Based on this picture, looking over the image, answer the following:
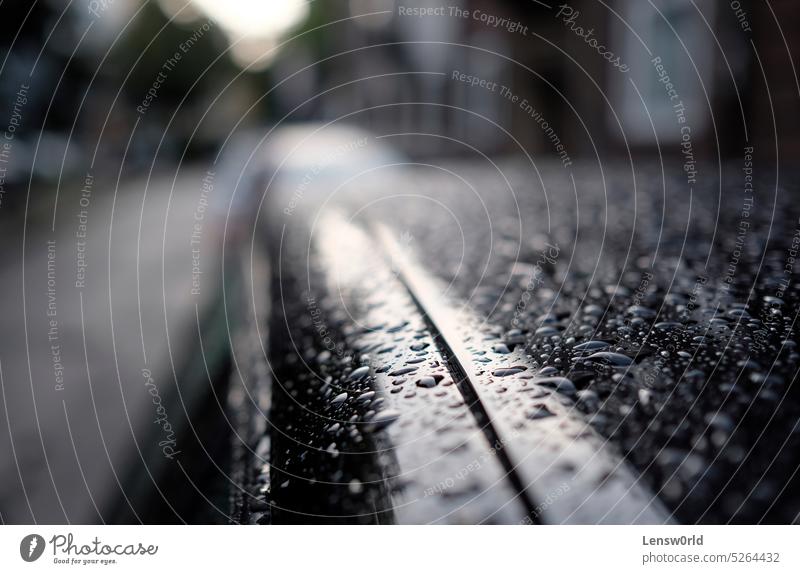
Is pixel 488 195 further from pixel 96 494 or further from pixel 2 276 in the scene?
pixel 2 276

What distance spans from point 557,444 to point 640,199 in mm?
1477

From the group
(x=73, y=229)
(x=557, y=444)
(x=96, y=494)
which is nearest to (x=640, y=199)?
(x=557, y=444)
